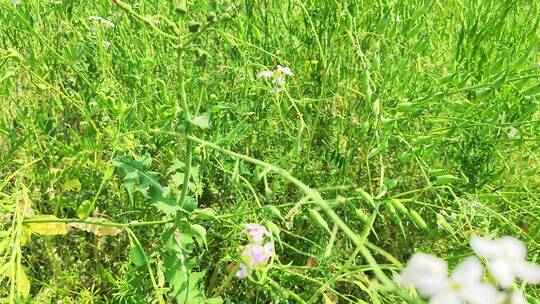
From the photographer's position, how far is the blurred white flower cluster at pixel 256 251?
40.8 inches

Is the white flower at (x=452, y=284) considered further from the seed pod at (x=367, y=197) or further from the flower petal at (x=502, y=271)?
the seed pod at (x=367, y=197)

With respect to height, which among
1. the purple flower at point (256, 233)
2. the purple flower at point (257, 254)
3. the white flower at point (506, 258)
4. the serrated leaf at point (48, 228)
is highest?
the white flower at point (506, 258)

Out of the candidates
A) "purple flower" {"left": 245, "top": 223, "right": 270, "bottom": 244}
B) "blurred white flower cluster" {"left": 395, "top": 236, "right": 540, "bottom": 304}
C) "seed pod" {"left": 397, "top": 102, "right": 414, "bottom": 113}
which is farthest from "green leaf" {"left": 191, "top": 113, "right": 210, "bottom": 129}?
"blurred white flower cluster" {"left": 395, "top": 236, "right": 540, "bottom": 304}

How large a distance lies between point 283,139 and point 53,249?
0.60 meters

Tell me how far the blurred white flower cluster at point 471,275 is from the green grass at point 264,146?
1.70ft

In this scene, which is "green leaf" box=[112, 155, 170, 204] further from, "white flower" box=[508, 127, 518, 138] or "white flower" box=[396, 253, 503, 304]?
"white flower" box=[508, 127, 518, 138]

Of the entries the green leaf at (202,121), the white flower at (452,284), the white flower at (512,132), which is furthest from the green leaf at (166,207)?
the white flower at (512,132)

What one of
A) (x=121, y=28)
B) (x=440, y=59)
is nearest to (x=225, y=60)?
(x=121, y=28)

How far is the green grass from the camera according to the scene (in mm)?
1142

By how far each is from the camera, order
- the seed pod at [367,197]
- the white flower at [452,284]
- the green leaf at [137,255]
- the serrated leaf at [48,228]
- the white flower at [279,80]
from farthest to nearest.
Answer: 1. the white flower at [279,80]
2. the serrated leaf at [48,228]
3. the green leaf at [137,255]
4. the seed pod at [367,197]
5. the white flower at [452,284]

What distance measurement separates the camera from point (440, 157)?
1520mm

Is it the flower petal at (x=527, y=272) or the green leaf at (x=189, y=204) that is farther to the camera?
the green leaf at (x=189, y=204)

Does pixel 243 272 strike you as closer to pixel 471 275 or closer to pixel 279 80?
pixel 279 80

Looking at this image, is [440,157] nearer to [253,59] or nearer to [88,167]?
[253,59]
